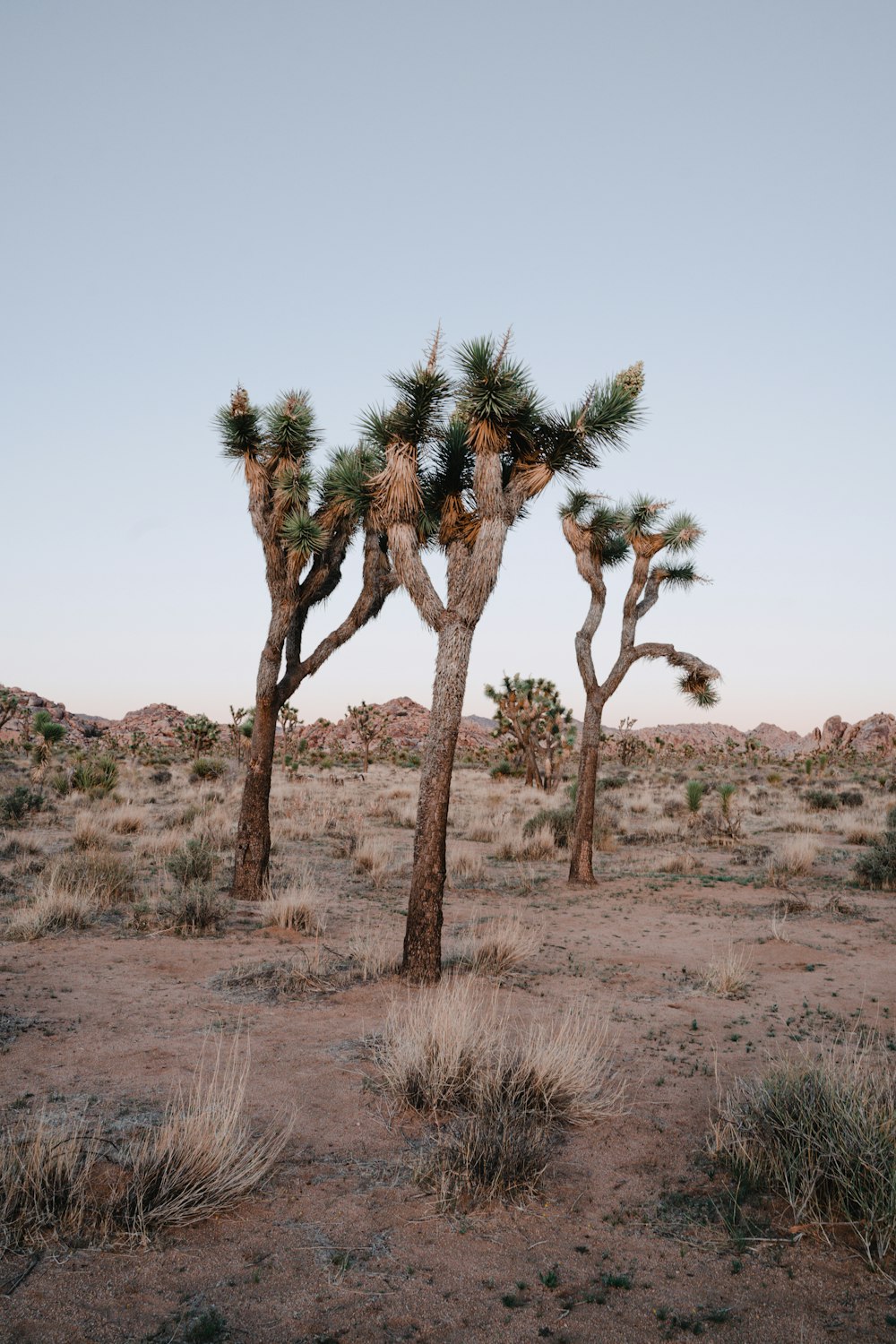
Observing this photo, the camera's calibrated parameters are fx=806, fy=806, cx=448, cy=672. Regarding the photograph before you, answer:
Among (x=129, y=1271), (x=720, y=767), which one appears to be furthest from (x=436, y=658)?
(x=720, y=767)

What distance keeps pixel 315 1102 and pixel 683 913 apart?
906 centimetres

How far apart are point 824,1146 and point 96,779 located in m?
24.6

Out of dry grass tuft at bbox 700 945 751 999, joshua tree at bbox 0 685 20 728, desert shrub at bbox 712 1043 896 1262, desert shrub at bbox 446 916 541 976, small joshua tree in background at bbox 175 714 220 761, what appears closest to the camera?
desert shrub at bbox 712 1043 896 1262

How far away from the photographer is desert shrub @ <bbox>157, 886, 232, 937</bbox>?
33.5 ft

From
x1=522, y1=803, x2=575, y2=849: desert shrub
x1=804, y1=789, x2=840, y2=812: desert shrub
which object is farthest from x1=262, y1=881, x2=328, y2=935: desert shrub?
x1=804, y1=789, x2=840, y2=812: desert shrub

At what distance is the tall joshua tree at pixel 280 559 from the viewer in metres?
12.4

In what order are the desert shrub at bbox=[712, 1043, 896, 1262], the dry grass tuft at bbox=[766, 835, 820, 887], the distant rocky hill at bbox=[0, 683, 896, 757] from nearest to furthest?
1. the desert shrub at bbox=[712, 1043, 896, 1262]
2. the dry grass tuft at bbox=[766, 835, 820, 887]
3. the distant rocky hill at bbox=[0, 683, 896, 757]

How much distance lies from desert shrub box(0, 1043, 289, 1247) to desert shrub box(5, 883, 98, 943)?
5.96m

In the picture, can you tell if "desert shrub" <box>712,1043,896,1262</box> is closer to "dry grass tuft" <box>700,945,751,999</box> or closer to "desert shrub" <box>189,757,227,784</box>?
"dry grass tuft" <box>700,945,751,999</box>

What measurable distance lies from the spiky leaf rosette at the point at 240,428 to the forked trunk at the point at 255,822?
3.97 meters

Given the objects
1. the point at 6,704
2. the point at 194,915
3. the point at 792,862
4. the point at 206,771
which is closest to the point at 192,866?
the point at 194,915

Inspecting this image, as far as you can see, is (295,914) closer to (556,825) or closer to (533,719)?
(556,825)

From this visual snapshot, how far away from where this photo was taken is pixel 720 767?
49125 millimetres

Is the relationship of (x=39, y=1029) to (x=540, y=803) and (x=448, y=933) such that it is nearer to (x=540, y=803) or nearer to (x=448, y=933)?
(x=448, y=933)
